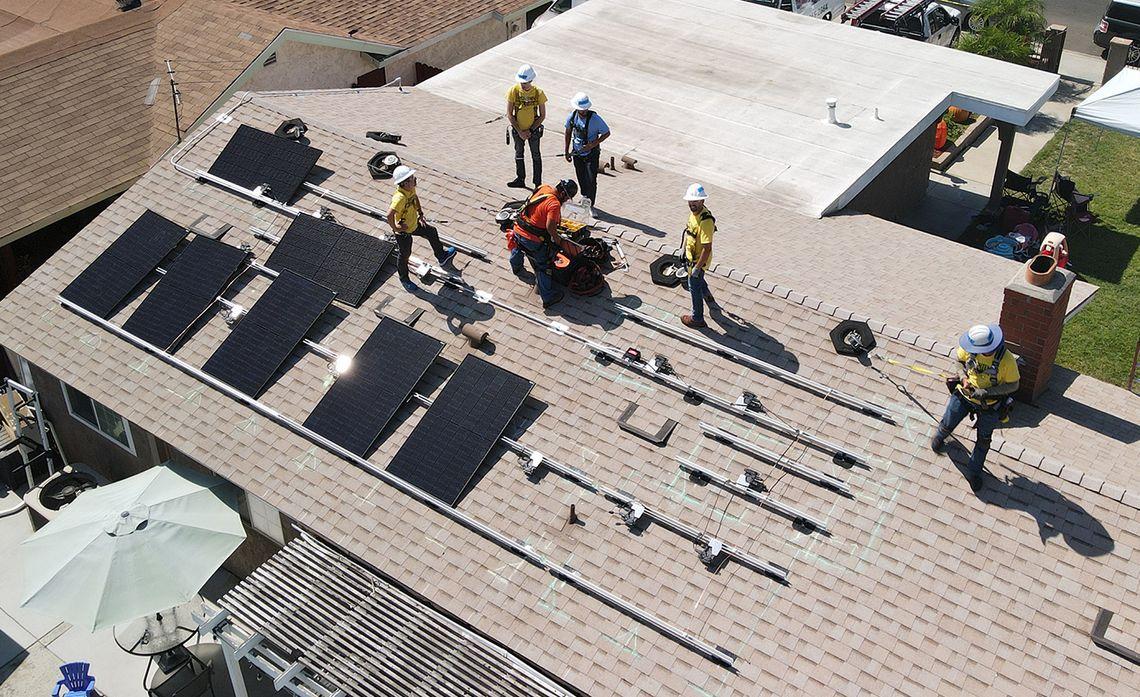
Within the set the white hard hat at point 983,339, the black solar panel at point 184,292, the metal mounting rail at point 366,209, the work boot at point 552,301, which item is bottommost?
the black solar panel at point 184,292

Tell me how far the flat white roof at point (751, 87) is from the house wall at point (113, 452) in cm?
941

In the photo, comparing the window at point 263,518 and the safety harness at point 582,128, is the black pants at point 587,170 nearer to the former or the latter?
the safety harness at point 582,128

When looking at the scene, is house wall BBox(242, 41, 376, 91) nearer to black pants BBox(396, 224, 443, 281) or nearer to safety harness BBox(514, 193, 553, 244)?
black pants BBox(396, 224, 443, 281)

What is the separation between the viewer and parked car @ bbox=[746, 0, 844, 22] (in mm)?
31344

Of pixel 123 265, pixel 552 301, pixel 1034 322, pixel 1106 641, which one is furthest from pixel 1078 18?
pixel 123 265

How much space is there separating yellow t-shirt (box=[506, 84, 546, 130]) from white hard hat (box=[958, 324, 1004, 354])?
27.1ft

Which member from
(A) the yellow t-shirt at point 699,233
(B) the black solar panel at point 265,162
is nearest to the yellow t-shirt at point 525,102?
(B) the black solar panel at point 265,162

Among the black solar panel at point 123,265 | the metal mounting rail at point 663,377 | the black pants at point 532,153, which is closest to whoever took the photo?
the metal mounting rail at point 663,377

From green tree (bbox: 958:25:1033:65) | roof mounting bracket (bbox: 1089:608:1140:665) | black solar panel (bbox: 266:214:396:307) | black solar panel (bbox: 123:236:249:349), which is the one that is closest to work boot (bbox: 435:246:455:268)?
black solar panel (bbox: 266:214:396:307)

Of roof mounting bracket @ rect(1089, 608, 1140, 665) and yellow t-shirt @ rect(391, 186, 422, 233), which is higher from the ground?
yellow t-shirt @ rect(391, 186, 422, 233)

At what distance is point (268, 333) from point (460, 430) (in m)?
3.68

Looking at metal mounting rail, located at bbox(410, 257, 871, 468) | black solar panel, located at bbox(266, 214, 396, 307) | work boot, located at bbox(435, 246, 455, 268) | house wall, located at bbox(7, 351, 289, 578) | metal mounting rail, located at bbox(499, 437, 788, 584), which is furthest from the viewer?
black solar panel, located at bbox(266, 214, 396, 307)

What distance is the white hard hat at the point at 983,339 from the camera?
39.1 ft

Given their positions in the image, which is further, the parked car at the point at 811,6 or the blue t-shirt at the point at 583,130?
the parked car at the point at 811,6
